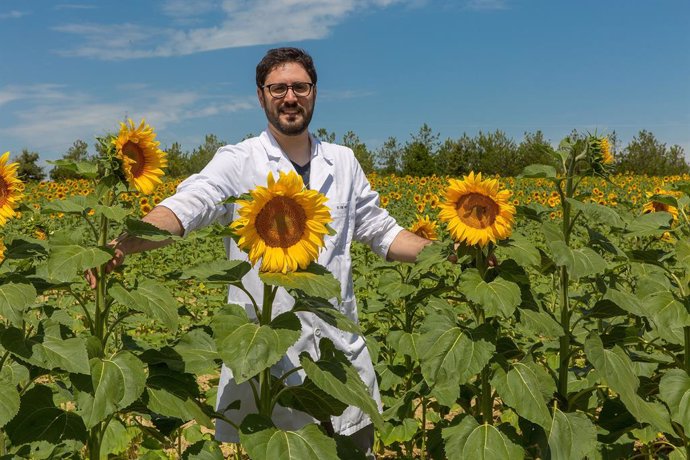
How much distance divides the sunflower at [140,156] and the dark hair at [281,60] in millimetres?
1028

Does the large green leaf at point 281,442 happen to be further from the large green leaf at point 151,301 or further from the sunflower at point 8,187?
the sunflower at point 8,187

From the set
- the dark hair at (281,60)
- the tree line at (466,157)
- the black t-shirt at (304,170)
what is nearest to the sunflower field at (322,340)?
the black t-shirt at (304,170)

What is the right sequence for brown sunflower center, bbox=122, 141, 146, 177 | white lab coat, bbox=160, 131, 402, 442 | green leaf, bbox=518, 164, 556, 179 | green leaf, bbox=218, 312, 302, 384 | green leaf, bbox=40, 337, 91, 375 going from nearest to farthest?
green leaf, bbox=218, 312, 302, 384 < green leaf, bbox=40, 337, 91, 375 < brown sunflower center, bbox=122, 141, 146, 177 < green leaf, bbox=518, 164, 556, 179 < white lab coat, bbox=160, 131, 402, 442

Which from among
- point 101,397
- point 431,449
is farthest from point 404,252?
point 101,397

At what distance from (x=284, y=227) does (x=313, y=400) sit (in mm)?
649

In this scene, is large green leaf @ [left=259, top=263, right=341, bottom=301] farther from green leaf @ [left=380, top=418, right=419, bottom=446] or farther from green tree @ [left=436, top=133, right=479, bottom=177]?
green tree @ [left=436, top=133, right=479, bottom=177]

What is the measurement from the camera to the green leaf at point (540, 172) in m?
2.63

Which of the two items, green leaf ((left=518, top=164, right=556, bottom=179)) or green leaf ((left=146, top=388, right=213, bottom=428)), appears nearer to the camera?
green leaf ((left=146, top=388, right=213, bottom=428))

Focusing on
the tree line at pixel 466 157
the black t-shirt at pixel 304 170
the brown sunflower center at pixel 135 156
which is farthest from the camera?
the tree line at pixel 466 157

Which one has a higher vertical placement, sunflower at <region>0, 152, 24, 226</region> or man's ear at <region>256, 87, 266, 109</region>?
man's ear at <region>256, 87, 266, 109</region>

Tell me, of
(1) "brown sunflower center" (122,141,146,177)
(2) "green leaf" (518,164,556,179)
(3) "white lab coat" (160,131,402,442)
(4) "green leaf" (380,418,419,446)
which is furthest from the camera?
(4) "green leaf" (380,418,419,446)

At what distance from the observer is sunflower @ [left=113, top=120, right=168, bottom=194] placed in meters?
2.35

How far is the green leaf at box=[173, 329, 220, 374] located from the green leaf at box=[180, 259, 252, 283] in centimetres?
26

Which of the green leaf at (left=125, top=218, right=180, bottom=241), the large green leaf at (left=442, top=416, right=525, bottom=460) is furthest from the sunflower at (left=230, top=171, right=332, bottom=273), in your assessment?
the large green leaf at (left=442, top=416, right=525, bottom=460)
